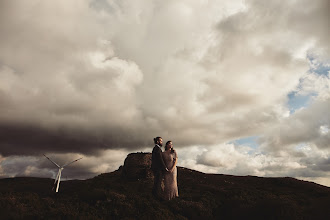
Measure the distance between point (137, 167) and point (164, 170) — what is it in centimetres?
1822

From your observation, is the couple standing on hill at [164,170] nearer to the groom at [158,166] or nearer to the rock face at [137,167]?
the groom at [158,166]

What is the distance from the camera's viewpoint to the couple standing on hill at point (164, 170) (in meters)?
13.7

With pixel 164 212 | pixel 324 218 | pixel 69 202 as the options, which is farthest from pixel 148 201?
pixel 324 218

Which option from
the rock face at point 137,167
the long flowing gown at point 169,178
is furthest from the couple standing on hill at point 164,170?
the rock face at point 137,167

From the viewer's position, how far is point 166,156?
14.1 m

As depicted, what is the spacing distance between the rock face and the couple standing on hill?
55.2ft

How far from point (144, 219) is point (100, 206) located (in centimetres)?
236

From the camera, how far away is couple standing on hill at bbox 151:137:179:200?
1373 cm

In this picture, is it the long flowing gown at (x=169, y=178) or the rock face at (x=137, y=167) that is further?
the rock face at (x=137, y=167)

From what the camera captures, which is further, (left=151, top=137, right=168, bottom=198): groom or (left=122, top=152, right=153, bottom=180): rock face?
(left=122, top=152, right=153, bottom=180): rock face

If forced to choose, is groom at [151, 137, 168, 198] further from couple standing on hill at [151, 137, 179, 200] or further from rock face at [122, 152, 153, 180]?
rock face at [122, 152, 153, 180]

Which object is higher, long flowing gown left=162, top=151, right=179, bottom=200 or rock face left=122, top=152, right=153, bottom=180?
rock face left=122, top=152, right=153, bottom=180

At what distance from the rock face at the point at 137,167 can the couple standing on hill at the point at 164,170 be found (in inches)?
663

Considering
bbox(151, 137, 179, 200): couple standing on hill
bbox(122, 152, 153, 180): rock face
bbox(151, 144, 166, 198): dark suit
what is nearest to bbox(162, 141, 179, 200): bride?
bbox(151, 137, 179, 200): couple standing on hill
